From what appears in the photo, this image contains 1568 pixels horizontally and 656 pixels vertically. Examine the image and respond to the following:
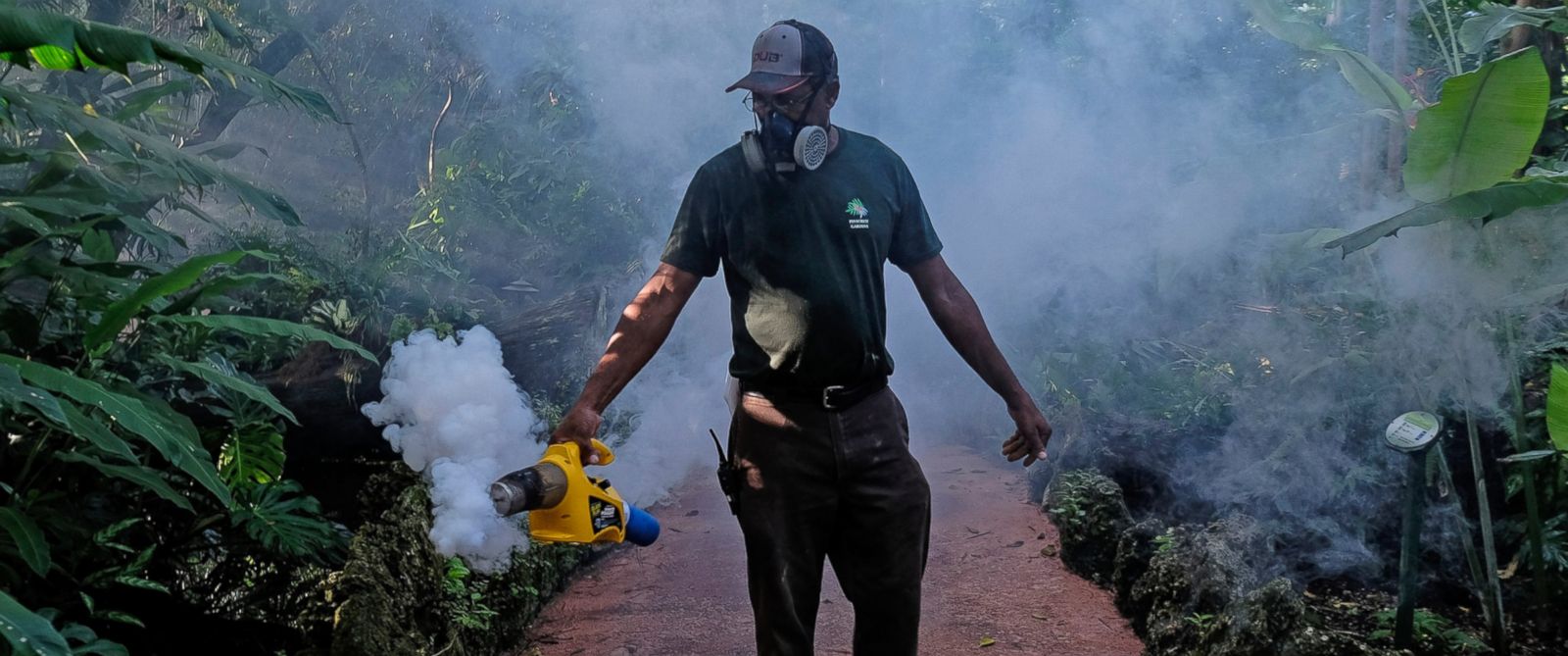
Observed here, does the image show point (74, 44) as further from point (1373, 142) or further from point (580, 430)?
point (1373, 142)

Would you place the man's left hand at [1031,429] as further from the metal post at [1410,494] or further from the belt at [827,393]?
the metal post at [1410,494]

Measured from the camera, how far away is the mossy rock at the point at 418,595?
3133mm

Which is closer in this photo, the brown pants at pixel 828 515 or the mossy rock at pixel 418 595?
the brown pants at pixel 828 515

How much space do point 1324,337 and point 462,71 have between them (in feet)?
25.9

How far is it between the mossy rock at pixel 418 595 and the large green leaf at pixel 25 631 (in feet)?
3.99

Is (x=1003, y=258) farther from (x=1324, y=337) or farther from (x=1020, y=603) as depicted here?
(x=1020, y=603)

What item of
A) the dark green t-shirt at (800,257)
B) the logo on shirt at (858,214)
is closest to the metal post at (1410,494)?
the dark green t-shirt at (800,257)

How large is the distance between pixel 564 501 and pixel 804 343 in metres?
0.71

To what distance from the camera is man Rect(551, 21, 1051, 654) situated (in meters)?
2.65

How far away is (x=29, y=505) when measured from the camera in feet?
9.37

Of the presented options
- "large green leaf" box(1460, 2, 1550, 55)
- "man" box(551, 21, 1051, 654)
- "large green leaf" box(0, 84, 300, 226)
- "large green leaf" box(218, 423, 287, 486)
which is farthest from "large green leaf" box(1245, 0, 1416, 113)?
"large green leaf" box(218, 423, 287, 486)

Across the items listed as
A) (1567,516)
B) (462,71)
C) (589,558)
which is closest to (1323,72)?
(1567,516)

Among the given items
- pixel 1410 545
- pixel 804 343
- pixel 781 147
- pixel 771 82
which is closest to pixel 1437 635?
pixel 1410 545

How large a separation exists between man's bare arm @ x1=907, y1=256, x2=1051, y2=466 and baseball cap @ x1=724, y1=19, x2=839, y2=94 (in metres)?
0.60
